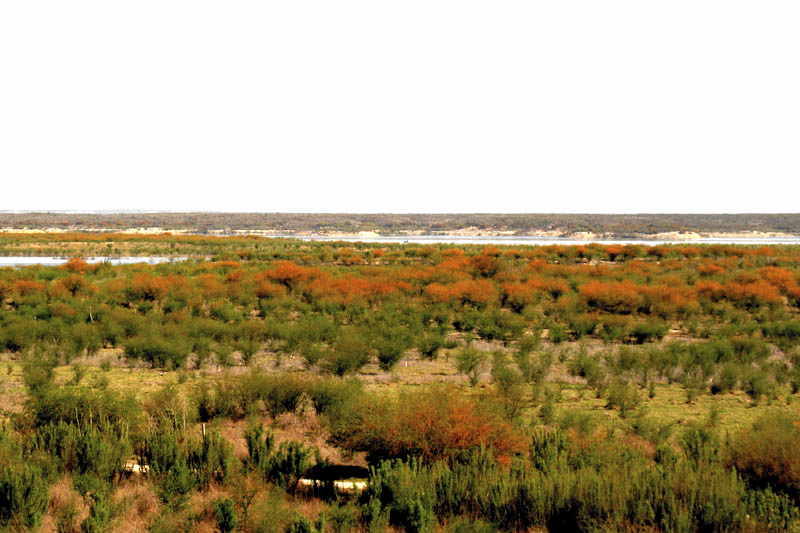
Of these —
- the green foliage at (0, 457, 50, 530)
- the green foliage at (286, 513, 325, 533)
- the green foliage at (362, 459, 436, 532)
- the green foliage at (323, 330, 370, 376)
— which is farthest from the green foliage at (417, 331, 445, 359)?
the green foliage at (0, 457, 50, 530)

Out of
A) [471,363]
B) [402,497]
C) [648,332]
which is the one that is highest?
[402,497]

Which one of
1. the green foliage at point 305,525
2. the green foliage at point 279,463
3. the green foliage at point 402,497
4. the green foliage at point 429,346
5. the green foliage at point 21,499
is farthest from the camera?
the green foliage at point 429,346

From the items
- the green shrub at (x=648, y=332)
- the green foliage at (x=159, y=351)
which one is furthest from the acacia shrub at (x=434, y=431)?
the green shrub at (x=648, y=332)

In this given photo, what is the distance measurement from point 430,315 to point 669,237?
91.6m

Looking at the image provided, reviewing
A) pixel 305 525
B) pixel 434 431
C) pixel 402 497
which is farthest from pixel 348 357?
pixel 305 525

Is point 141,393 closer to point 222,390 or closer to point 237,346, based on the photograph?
point 222,390

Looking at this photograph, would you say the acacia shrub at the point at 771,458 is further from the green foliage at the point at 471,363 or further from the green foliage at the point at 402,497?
the green foliage at the point at 471,363

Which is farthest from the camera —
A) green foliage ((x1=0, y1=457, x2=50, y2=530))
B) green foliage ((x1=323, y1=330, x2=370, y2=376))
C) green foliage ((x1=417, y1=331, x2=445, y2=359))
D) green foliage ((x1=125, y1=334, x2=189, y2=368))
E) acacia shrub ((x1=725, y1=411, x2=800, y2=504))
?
green foliage ((x1=417, y1=331, x2=445, y2=359))

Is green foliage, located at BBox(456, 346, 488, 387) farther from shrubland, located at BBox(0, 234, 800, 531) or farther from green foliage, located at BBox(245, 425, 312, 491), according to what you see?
green foliage, located at BBox(245, 425, 312, 491)

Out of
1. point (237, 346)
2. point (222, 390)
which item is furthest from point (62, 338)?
point (222, 390)

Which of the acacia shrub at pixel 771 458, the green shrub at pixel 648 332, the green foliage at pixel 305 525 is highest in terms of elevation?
the acacia shrub at pixel 771 458

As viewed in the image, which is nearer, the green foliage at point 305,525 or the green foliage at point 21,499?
the green foliage at point 305,525

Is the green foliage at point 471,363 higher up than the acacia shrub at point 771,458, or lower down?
lower down

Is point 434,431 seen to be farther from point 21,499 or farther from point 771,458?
point 21,499
